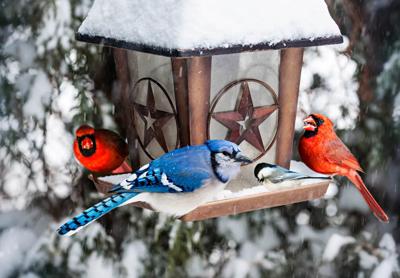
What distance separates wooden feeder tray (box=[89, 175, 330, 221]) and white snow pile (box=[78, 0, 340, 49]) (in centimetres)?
52

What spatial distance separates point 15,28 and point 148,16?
1.43 metres

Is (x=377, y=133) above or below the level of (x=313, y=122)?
below

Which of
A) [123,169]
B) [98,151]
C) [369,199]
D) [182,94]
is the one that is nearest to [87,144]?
[98,151]

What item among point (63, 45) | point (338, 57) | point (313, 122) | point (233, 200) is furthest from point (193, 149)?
point (338, 57)

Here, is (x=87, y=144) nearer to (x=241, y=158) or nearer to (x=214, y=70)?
(x=214, y=70)

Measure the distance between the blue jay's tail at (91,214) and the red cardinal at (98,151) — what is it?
1.21ft

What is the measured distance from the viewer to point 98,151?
8.93 feet

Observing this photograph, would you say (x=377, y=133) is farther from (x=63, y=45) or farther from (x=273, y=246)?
(x=63, y=45)

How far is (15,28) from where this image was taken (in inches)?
144

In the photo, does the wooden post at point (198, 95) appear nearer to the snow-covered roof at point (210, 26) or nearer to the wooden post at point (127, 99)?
the snow-covered roof at point (210, 26)

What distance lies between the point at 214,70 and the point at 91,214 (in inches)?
26.2

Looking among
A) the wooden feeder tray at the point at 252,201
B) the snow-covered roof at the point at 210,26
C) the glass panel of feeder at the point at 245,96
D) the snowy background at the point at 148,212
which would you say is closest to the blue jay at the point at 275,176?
the wooden feeder tray at the point at 252,201

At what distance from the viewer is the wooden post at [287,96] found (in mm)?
2711

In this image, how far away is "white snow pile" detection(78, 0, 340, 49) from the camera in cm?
233
